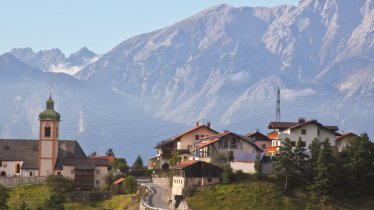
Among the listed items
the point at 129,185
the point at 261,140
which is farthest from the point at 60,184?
the point at 261,140

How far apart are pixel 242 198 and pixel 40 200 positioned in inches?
1299

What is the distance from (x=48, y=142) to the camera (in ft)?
488

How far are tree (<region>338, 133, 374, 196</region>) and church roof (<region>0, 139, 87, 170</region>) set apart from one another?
184ft

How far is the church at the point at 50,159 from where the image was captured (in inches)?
5507

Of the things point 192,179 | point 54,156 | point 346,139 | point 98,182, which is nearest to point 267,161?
point 192,179

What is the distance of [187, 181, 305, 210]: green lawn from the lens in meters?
97.6

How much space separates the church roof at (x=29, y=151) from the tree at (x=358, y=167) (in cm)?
5609

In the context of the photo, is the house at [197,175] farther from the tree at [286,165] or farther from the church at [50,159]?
the church at [50,159]

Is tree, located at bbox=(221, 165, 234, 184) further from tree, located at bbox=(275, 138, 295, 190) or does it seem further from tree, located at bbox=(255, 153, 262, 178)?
tree, located at bbox=(275, 138, 295, 190)

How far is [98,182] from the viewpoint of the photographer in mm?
139875

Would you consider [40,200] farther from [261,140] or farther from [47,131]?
[261,140]

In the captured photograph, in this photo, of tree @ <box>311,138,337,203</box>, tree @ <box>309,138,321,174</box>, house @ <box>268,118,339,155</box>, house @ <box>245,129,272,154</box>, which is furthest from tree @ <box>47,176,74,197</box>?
tree @ <box>311,138,337,203</box>

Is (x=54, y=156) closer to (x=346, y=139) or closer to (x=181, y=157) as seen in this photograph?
(x=181, y=157)

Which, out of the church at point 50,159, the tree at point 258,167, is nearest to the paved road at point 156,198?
the tree at point 258,167
